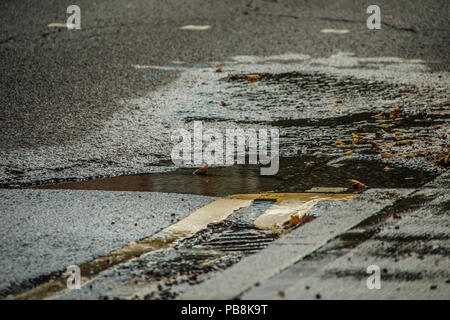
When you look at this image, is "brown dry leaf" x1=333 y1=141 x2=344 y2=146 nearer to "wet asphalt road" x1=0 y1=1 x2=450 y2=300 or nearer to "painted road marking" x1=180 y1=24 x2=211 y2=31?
"wet asphalt road" x1=0 y1=1 x2=450 y2=300

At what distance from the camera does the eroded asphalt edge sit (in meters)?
3.55

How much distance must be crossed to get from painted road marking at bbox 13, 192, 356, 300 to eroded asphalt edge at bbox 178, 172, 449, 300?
25 centimetres

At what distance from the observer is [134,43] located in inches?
381

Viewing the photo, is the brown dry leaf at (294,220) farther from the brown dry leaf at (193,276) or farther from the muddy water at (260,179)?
the brown dry leaf at (193,276)

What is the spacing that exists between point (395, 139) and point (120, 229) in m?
2.79

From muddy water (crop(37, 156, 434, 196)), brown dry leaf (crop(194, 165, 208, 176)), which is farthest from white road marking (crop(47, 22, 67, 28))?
brown dry leaf (crop(194, 165, 208, 176))

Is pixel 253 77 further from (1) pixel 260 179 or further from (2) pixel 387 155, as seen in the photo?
(1) pixel 260 179

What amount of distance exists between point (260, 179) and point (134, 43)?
485 cm

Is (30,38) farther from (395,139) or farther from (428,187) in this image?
(428,187)

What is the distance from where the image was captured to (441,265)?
3725 millimetres

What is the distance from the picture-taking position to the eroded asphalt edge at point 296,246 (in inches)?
140

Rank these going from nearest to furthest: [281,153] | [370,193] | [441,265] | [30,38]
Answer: [441,265], [370,193], [281,153], [30,38]
